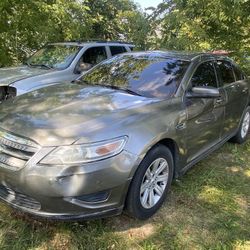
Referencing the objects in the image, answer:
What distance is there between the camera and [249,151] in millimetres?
5703

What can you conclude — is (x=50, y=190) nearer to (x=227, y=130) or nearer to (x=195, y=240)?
(x=195, y=240)

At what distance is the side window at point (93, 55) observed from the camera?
307 inches

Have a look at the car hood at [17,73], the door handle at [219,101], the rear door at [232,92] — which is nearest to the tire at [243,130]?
the rear door at [232,92]

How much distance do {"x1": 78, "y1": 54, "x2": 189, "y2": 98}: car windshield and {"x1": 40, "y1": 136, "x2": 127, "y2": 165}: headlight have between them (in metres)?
1.15

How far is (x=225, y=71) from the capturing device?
17.1 ft

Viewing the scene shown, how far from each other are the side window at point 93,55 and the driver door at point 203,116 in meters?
3.68

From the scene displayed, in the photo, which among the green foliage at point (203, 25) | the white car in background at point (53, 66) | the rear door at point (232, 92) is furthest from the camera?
the green foliage at point (203, 25)

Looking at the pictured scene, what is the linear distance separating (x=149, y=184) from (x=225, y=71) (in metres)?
2.55

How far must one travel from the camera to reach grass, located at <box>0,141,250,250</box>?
123 inches

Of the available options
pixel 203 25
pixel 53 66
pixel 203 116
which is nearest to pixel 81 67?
pixel 53 66

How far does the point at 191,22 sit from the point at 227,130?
10.9 ft

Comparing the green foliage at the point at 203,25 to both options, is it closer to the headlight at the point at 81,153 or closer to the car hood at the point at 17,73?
the car hood at the point at 17,73

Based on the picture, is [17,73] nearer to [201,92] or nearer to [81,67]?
[81,67]

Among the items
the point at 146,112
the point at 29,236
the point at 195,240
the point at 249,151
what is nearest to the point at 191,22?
the point at 249,151
